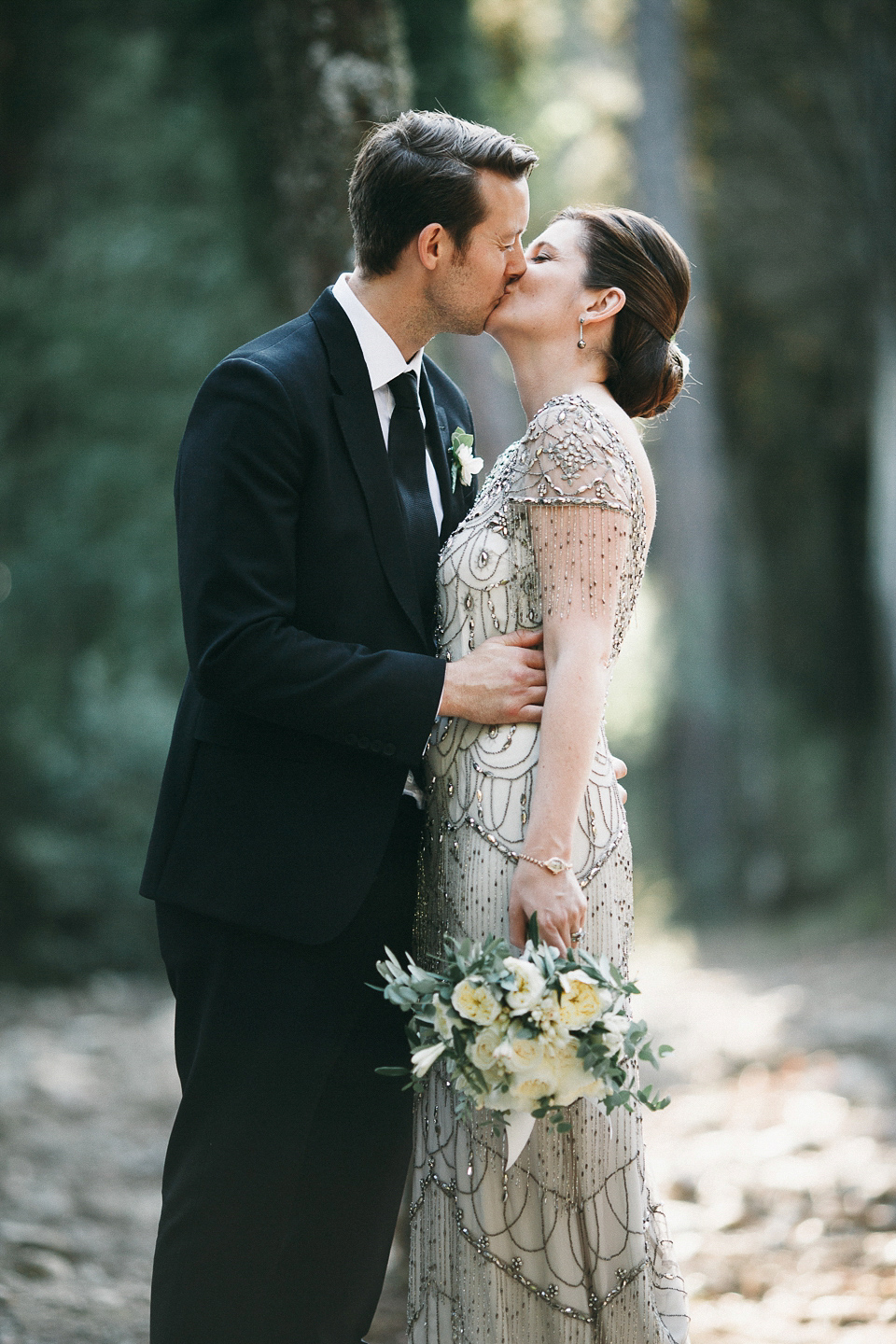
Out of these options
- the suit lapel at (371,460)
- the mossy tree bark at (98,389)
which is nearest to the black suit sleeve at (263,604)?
the suit lapel at (371,460)

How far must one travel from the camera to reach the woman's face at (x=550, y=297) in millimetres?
2525

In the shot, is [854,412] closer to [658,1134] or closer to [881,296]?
[881,296]

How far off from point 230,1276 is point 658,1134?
10.1 feet

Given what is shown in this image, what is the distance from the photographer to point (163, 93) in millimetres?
7848

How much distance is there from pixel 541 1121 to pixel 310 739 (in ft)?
2.82

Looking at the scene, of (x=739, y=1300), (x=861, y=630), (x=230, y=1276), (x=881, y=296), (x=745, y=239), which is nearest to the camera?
(x=230, y=1276)

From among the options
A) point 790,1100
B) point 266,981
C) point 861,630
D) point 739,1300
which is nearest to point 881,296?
point 861,630

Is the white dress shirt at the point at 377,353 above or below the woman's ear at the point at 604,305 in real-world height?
below

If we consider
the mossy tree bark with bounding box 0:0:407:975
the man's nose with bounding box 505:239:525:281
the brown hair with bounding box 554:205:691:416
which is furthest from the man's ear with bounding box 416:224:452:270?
the mossy tree bark with bounding box 0:0:407:975

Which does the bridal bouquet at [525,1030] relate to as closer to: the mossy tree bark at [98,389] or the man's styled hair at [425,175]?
the man's styled hair at [425,175]

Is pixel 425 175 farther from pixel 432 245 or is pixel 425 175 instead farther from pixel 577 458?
pixel 577 458

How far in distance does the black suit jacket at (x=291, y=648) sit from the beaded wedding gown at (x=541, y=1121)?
0.60 feet

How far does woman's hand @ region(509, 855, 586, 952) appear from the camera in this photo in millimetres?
2262

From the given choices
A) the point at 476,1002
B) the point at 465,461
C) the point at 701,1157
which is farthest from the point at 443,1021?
the point at 701,1157
